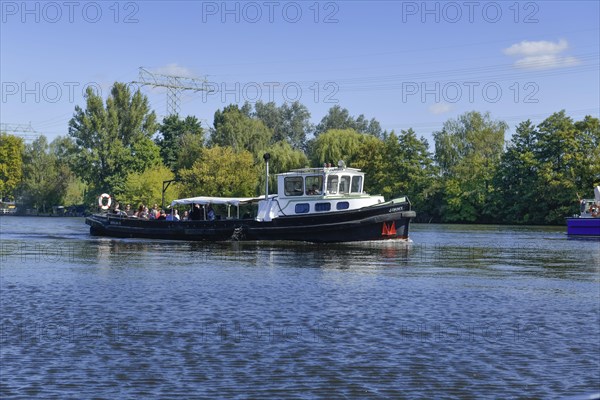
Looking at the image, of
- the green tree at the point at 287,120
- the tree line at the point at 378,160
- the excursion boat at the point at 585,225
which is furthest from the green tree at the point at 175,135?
the excursion boat at the point at 585,225

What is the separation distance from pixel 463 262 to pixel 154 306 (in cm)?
1804

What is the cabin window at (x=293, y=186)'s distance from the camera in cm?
4565

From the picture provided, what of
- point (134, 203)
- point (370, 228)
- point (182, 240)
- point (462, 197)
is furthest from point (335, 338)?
point (134, 203)

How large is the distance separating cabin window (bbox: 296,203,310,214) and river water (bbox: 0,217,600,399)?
14.5 meters

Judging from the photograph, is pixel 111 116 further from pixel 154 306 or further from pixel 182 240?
pixel 154 306

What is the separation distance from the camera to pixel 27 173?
150 metres

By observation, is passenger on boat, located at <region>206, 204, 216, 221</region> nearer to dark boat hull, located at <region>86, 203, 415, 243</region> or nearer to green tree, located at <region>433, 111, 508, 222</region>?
dark boat hull, located at <region>86, 203, 415, 243</region>

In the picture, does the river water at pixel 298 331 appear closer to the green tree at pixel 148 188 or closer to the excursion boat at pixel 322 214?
the excursion boat at pixel 322 214

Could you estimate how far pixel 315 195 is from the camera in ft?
149

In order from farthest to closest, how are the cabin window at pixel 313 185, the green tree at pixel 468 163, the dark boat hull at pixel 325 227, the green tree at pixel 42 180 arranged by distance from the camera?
1. the green tree at pixel 42 180
2. the green tree at pixel 468 163
3. the cabin window at pixel 313 185
4. the dark boat hull at pixel 325 227

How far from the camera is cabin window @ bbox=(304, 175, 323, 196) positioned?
149ft

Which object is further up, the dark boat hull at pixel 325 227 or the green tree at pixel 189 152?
the green tree at pixel 189 152

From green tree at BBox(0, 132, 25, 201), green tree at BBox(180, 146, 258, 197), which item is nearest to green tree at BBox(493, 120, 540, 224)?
green tree at BBox(180, 146, 258, 197)

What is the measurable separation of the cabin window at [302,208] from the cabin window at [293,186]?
2.11 ft
